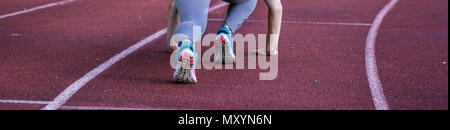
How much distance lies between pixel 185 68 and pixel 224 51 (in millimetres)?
1149

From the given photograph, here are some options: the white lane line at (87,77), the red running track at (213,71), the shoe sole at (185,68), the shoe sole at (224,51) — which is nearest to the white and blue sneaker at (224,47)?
the shoe sole at (224,51)

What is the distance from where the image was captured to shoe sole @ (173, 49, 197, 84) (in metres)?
5.42

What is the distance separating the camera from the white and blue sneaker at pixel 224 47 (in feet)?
21.3

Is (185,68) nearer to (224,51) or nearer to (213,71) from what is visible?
(213,71)

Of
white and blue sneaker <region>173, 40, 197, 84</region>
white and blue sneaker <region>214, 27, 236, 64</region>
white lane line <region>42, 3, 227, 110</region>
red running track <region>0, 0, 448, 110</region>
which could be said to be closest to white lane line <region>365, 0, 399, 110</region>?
red running track <region>0, 0, 448, 110</region>

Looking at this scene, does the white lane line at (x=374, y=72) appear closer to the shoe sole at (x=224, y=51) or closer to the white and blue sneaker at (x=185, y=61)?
the shoe sole at (x=224, y=51)

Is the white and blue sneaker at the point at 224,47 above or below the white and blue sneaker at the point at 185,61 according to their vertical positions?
above

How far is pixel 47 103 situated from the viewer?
512cm

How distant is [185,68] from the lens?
561cm

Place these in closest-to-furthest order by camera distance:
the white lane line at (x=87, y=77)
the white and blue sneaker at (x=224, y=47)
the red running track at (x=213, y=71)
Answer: the white lane line at (x=87, y=77) < the red running track at (x=213, y=71) < the white and blue sneaker at (x=224, y=47)

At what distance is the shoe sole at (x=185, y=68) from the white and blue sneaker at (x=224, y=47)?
79 centimetres

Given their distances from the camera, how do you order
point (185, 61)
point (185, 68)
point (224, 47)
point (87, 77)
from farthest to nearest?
1. point (224, 47)
2. point (87, 77)
3. point (185, 68)
4. point (185, 61)

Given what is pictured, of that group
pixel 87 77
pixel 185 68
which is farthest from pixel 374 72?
pixel 87 77

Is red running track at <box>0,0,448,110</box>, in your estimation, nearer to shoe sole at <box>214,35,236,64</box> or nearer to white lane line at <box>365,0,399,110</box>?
white lane line at <box>365,0,399,110</box>
